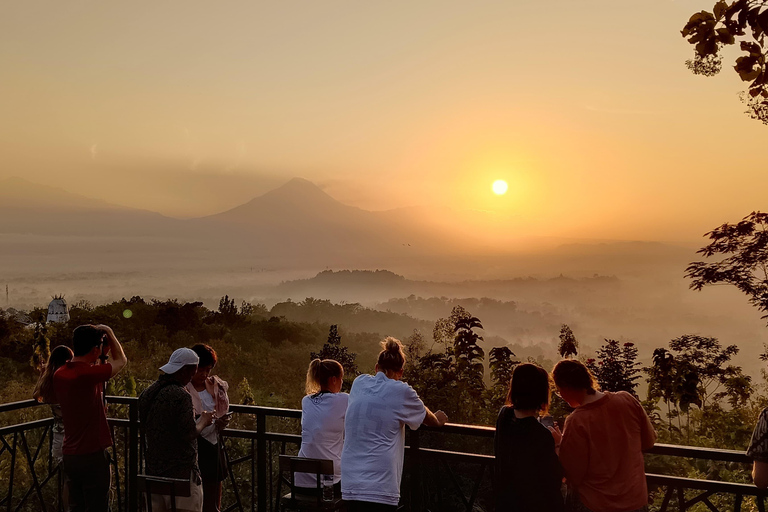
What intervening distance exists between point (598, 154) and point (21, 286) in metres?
30.8

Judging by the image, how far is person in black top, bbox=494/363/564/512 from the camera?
3.22 meters

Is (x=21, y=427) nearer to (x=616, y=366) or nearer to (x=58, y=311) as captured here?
(x=616, y=366)

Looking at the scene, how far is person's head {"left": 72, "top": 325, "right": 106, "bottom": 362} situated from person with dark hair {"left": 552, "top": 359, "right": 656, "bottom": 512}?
3.21m

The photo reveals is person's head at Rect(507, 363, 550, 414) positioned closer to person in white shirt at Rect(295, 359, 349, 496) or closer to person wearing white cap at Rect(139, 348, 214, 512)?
person in white shirt at Rect(295, 359, 349, 496)

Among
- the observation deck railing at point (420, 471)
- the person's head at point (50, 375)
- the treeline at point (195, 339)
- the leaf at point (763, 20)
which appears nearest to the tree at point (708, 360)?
the observation deck railing at point (420, 471)

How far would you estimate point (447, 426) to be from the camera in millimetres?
4188

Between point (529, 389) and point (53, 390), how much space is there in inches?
138

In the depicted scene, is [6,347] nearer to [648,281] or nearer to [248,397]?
[248,397]

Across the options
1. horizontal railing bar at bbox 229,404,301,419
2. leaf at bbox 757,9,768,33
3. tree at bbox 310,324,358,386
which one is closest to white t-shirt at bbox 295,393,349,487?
horizontal railing bar at bbox 229,404,301,419

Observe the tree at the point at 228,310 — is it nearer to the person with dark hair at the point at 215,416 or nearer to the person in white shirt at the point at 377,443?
the person with dark hair at the point at 215,416

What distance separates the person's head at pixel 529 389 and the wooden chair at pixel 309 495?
56.7 inches

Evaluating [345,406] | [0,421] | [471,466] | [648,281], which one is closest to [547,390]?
[345,406]

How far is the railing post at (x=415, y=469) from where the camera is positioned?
440cm

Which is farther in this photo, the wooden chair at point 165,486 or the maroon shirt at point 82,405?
the maroon shirt at point 82,405
